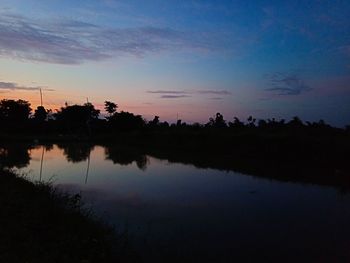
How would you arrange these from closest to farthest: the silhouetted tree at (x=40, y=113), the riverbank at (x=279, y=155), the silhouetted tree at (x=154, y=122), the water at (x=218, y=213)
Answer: the water at (x=218, y=213)
the riverbank at (x=279, y=155)
the silhouetted tree at (x=154, y=122)
the silhouetted tree at (x=40, y=113)

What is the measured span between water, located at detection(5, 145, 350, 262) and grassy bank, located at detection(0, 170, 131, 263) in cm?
85

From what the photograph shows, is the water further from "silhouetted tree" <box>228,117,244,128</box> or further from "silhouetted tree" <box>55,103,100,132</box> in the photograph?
"silhouetted tree" <box>55,103,100,132</box>

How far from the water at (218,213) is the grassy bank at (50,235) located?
2.78ft

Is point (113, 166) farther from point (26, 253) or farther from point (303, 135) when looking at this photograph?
point (26, 253)

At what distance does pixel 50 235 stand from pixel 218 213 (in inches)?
186

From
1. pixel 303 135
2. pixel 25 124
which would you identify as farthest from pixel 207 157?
pixel 25 124

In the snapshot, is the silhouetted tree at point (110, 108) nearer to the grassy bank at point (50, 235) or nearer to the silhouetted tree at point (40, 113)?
the silhouetted tree at point (40, 113)

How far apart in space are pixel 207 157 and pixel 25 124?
3259cm

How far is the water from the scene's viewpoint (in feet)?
23.5

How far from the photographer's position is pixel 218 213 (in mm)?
9969

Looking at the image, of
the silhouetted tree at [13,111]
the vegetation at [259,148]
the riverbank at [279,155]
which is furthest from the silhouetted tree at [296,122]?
the silhouetted tree at [13,111]

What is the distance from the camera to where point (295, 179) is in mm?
15703

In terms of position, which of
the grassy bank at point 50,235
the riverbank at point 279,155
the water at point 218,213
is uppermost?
the riverbank at point 279,155

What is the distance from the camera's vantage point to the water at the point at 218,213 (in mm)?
7148
